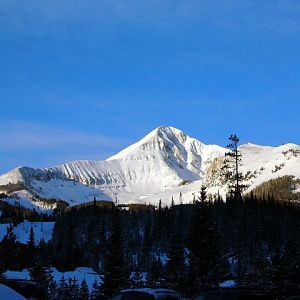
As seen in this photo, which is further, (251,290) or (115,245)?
(115,245)

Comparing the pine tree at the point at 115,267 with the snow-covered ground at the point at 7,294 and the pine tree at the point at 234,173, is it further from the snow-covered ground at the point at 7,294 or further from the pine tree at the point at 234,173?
the snow-covered ground at the point at 7,294

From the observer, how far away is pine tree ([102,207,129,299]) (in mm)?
51562

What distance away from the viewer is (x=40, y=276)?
7044 cm

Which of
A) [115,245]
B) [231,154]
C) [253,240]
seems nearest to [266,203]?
[253,240]

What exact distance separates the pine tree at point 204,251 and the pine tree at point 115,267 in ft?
29.2

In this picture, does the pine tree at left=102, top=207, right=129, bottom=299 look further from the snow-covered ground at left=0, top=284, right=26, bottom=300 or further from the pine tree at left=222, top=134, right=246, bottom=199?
the snow-covered ground at left=0, top=284, right=26, bottom=300

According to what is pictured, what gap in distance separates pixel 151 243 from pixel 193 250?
142179mm

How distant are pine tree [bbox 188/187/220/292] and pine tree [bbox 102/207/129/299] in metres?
8.89

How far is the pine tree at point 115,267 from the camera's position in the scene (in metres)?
51.6

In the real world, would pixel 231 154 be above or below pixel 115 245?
above

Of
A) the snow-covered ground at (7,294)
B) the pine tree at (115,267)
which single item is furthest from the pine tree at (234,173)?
the snow-covered ground at (7,294)

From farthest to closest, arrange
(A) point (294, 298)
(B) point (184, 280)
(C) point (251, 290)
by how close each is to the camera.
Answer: (B) point (184, 280) < (C) point (251, 290) < (A) point (294, 298)

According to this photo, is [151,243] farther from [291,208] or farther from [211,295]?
[211,295]

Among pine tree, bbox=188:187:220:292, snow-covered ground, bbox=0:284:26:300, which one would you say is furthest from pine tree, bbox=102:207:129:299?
snow-covered ground, bbox=0:284:26:300
